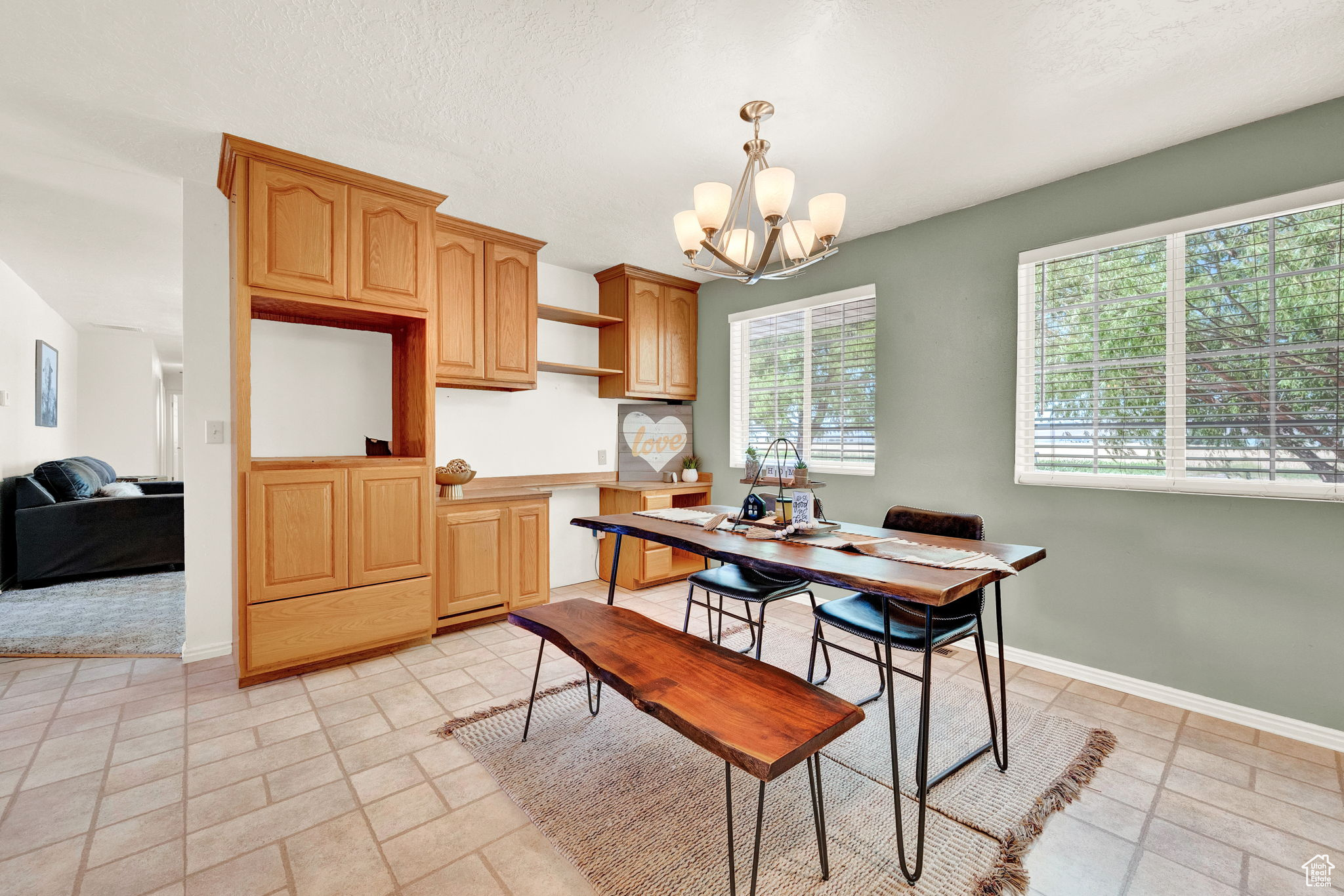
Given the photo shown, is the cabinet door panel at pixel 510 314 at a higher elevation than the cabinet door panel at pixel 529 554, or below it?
higher

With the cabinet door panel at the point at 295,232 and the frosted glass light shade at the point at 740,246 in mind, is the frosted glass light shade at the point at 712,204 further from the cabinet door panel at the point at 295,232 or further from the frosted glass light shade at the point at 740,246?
the cabinet door panel at the point at 295,232

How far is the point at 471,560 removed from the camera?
3.41 meters

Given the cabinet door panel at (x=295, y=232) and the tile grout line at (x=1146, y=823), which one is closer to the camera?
the tile grout line at (x=1146, y=823)

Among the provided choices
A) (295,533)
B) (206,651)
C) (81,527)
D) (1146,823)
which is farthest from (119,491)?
(1146,823)

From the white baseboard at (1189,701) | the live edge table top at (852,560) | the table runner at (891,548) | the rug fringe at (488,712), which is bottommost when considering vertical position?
the rug fringe at (488,712)

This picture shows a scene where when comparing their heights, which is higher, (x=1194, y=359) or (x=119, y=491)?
(x=1194, y=359)

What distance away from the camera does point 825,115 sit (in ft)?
7.53

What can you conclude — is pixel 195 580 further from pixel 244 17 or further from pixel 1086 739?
pixel 1086 739

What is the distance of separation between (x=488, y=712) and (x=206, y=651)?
1.79 m

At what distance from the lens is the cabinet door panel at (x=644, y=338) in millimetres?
4391

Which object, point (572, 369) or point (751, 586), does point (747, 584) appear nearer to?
point (751, 586)

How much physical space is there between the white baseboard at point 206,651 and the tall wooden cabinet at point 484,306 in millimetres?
1835

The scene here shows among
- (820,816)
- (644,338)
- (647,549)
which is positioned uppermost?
(644,338)

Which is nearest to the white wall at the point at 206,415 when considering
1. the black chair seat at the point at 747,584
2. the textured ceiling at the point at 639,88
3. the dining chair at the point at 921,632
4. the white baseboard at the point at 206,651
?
the white baseboard at the point at 206,651
